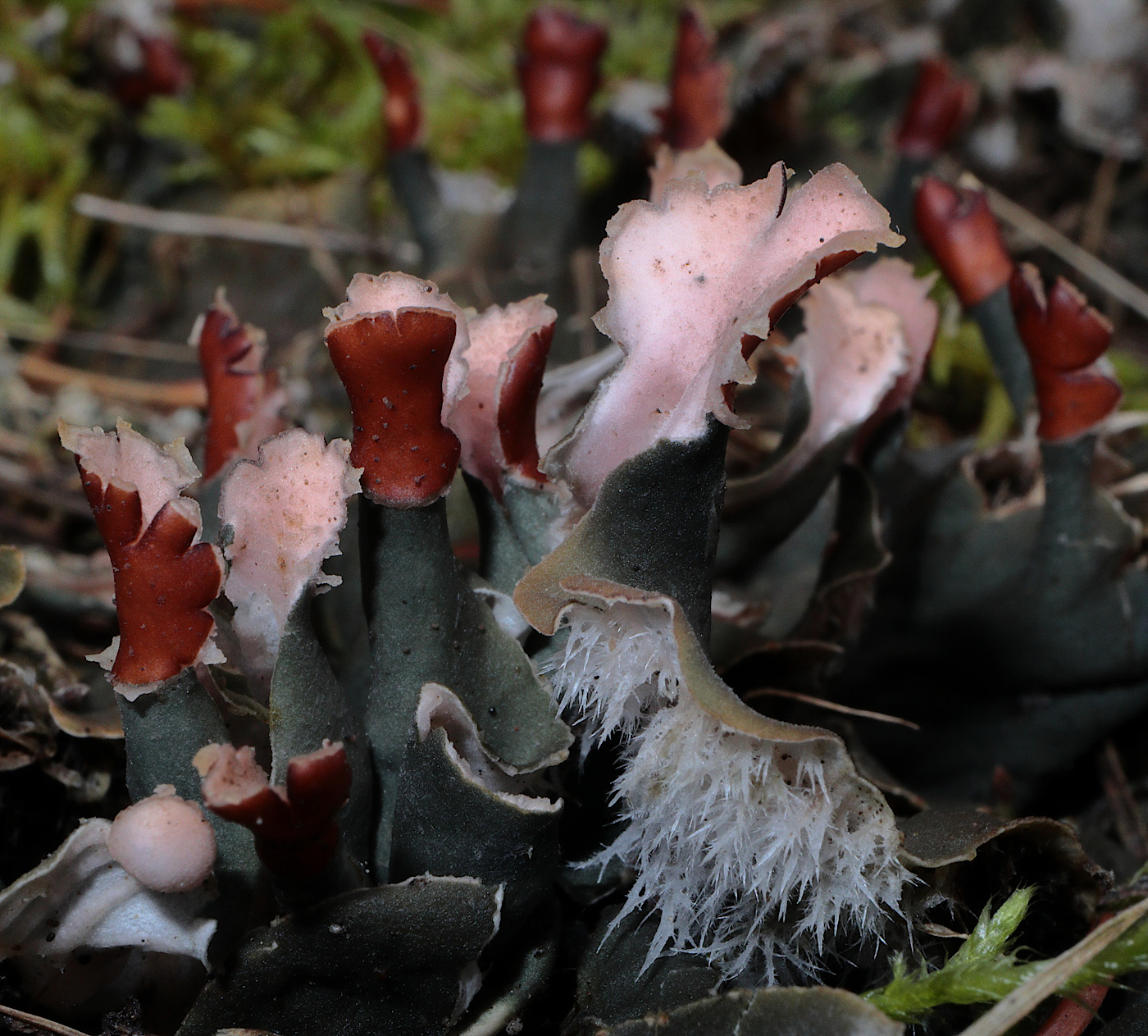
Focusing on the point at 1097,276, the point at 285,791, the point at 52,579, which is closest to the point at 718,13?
the point at 1097,276

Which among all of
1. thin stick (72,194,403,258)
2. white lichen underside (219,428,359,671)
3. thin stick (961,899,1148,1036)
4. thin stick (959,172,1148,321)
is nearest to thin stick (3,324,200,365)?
thin stick (72,194,403,258)

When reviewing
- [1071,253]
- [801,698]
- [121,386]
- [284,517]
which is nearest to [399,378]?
[284,517]

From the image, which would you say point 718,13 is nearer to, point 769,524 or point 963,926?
point 769,524

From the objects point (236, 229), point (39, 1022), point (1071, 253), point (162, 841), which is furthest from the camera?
point (236, 229)

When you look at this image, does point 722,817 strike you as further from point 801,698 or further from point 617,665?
point 801,698

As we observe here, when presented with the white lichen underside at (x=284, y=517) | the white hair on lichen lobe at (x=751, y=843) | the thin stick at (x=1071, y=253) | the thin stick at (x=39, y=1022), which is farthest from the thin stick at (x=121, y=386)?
the thin stick at (x=1071, y=253)

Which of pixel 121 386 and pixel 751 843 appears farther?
pixel 121 386
